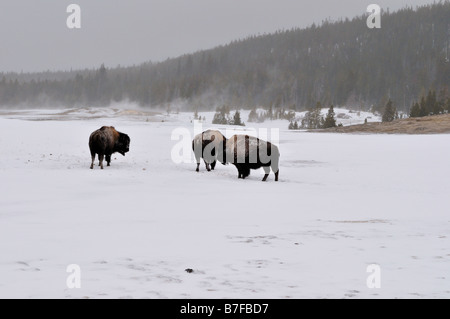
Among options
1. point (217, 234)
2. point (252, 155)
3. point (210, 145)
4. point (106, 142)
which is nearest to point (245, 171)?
point (252, 155)

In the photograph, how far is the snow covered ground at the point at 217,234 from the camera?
15.6ft

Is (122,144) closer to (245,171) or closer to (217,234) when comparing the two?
(245,171)

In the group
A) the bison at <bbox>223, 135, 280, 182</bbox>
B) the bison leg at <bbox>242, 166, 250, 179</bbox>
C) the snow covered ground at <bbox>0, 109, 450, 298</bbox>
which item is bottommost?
the snow covered ground at <bbox>0, 109, 450, 298</bbox>

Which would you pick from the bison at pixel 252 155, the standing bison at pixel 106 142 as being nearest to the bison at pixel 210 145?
the bison at pixel 252 155

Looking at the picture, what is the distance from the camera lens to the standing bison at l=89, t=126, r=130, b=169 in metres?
16.4

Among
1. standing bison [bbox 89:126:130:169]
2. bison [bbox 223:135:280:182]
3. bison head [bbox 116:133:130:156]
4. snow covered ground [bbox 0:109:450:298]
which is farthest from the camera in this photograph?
bison head [bbox 116:133:130:156]

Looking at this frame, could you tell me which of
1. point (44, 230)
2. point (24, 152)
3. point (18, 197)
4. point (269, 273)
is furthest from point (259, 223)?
point (24, 152)

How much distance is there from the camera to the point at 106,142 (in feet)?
55.2

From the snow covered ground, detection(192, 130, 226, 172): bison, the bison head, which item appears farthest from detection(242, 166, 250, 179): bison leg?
the bison head

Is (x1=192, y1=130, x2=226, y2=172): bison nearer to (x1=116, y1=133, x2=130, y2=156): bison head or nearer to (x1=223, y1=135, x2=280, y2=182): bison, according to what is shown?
(x1=223, y1=135, x2=280, y2=182): bison

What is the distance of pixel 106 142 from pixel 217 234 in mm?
10641

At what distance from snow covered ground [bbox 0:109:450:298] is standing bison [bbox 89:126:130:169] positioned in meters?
0.85
